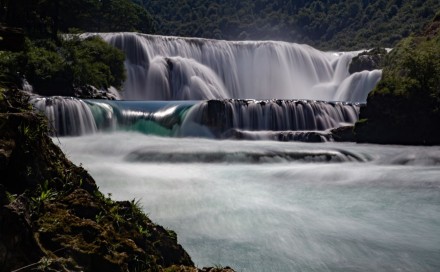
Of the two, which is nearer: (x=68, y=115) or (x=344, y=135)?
(x=68, y=115)

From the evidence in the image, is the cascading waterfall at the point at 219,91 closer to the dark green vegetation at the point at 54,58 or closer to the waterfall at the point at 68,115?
the waterfall at the point at 68,115

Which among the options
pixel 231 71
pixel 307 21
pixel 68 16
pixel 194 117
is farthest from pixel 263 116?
pixel 307 21

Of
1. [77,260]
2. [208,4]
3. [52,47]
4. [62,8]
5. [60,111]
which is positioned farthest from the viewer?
[208,4]

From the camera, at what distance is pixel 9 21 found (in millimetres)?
30969

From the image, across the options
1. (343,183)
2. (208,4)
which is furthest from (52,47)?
(208,4)

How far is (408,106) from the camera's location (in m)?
22.4

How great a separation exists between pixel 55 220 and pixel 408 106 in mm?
22292

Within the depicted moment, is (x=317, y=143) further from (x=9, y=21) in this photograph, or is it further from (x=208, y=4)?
(x=208, y=4)

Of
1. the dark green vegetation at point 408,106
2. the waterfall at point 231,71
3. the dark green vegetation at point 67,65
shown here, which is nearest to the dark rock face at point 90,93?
the dark green vegetation at point 67,65

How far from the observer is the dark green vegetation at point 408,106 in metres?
22.0


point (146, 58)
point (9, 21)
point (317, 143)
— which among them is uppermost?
point (9, 21)

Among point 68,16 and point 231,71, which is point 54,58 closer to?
point 231,71

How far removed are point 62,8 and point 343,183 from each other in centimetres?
4433

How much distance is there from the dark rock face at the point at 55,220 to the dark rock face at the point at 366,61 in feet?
160
